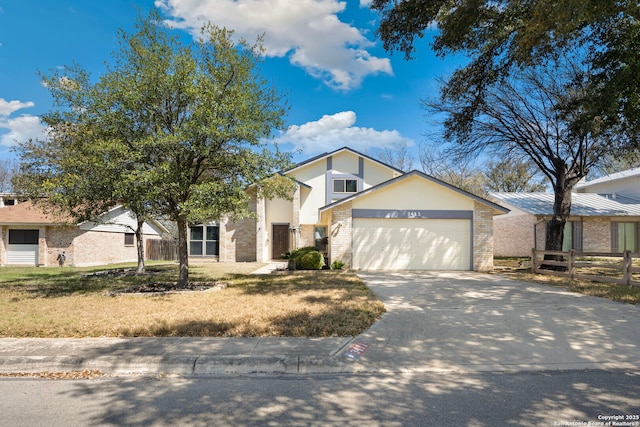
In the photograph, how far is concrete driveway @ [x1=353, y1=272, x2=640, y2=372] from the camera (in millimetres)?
4992

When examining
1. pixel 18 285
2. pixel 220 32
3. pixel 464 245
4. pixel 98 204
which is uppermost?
pixel 220 32

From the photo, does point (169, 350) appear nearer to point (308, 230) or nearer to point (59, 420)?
point (59, 420)

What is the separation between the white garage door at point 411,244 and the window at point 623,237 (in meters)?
13.4

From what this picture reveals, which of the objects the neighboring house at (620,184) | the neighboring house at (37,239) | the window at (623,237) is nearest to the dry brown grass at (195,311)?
the neighboring house at (37,239)

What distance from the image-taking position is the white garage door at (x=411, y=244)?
15477 mm

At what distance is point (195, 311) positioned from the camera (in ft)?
24.7

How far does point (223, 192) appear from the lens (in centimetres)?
948

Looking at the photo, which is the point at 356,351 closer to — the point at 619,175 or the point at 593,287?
the point at 593,287

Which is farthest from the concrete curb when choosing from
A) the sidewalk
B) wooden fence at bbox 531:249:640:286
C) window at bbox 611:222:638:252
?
window at bbox 611:222:638:252

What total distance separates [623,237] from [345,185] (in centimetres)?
1726

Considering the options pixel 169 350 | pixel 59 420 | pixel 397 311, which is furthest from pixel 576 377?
pixel 59 420

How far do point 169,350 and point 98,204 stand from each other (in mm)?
7067

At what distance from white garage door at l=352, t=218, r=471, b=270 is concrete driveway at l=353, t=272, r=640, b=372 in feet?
17.8

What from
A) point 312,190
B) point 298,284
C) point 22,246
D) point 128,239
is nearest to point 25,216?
point 22,246
